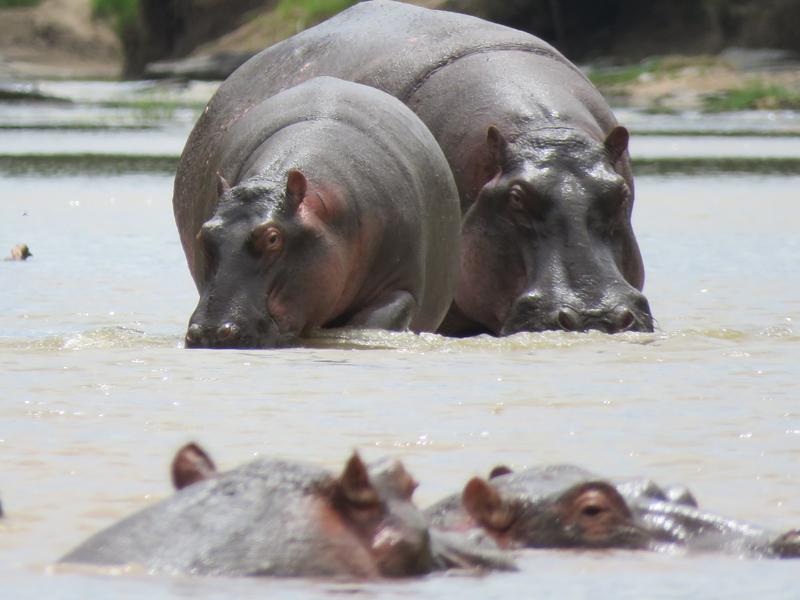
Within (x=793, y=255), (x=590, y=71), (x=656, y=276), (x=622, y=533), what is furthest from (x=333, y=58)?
(x=590, y=71)

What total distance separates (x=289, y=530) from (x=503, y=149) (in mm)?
4981

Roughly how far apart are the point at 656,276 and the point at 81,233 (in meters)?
3.43

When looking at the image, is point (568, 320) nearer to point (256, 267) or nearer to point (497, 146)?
point (497, 146)

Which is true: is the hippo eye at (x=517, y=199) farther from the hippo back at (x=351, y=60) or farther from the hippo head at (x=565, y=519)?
the hippo head at (x=565, y=519)

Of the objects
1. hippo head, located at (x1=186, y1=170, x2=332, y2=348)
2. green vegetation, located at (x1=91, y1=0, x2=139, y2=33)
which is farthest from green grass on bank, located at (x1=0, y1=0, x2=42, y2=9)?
hippo head, located at (x1=186, y1=170, x2=332, y2=348)

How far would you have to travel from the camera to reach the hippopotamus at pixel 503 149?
7531mm

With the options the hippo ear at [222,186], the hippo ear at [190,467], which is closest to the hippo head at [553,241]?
the hippo ear at [222,186]

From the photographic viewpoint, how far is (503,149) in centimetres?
804

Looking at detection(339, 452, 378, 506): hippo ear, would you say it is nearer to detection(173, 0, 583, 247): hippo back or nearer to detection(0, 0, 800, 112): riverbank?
detection(173, 0, 583, 247): hippo back

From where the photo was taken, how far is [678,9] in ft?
126

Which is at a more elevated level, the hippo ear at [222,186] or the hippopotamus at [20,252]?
the hippo ear at [222,186]

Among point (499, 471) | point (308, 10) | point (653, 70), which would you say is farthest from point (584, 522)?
point (308, 10)

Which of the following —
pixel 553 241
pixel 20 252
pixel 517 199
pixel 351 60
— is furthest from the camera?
pixel 20 252

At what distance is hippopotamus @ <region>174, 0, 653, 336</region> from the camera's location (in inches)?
297
